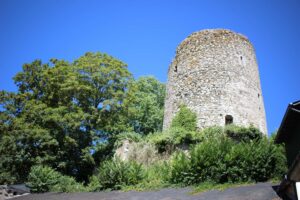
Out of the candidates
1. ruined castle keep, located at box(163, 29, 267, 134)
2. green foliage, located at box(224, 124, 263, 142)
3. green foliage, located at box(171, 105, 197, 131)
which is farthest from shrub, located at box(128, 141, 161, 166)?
green foliage, located at box(224, 124, 263, 142)

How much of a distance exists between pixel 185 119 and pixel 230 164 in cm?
827

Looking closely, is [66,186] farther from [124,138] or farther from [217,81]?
[217,81]

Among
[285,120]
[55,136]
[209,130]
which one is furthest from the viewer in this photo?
[55,136]

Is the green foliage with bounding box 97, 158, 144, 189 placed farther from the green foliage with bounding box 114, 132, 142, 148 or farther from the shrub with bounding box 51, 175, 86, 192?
the green foliage with bounding box 114, 132, 142, 148

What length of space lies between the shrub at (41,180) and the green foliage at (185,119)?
866 cm

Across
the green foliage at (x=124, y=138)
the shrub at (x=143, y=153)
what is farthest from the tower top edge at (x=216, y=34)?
the shrub at (x=143, y=153)

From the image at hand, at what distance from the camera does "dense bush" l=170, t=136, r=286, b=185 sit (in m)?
13.6

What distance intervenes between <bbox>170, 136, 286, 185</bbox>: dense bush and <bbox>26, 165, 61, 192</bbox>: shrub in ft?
26.0

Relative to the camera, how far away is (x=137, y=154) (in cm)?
2077

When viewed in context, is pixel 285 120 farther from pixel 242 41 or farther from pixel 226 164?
pixel 242 41

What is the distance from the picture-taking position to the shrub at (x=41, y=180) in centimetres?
1827

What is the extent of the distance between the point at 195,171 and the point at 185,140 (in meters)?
6.04

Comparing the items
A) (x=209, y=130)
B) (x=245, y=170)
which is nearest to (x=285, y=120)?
(x=245, y=170)

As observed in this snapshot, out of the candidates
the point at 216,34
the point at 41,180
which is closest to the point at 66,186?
the point at 41,180
